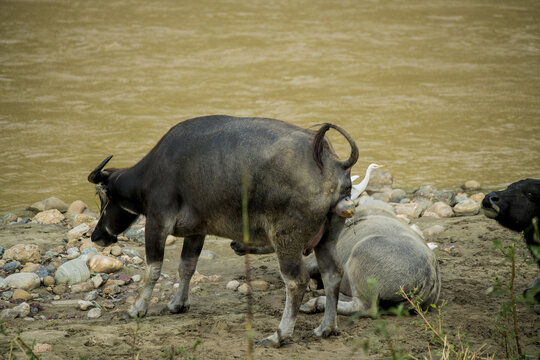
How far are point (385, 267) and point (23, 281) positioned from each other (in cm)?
333

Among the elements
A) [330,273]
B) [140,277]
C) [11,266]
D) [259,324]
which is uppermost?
[330,273]

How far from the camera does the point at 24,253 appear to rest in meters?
7.31

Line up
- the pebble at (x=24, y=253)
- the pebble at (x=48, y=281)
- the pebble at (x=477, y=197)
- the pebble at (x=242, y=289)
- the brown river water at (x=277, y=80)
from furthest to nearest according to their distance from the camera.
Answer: the brown river water at (x=277, y=80)
the pebble at (x=477, y=197)
the pebble at (x=24, y=253)
the pebble at (x=48, y=281)
the pebble at (x=242, y=289)

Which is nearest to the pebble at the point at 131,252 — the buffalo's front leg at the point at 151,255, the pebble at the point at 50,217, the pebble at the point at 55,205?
the pebble at the point at 50,217

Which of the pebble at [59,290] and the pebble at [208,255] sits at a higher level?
the pebble at [59,290]

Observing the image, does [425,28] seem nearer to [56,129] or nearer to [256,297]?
[56,129]

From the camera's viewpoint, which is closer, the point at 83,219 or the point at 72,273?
the point at 72,273

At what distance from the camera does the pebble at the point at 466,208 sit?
28.9 ft

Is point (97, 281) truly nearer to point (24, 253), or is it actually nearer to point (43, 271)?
point (43, 271)

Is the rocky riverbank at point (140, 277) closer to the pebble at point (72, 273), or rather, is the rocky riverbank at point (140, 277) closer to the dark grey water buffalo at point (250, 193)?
the pebble at point (72, 273)

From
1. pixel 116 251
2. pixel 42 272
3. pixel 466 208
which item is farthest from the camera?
pixel 466 208

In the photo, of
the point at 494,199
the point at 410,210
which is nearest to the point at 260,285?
the point at 494,199

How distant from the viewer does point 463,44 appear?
17750mm

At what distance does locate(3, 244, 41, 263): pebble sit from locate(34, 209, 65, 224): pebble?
119 cm
